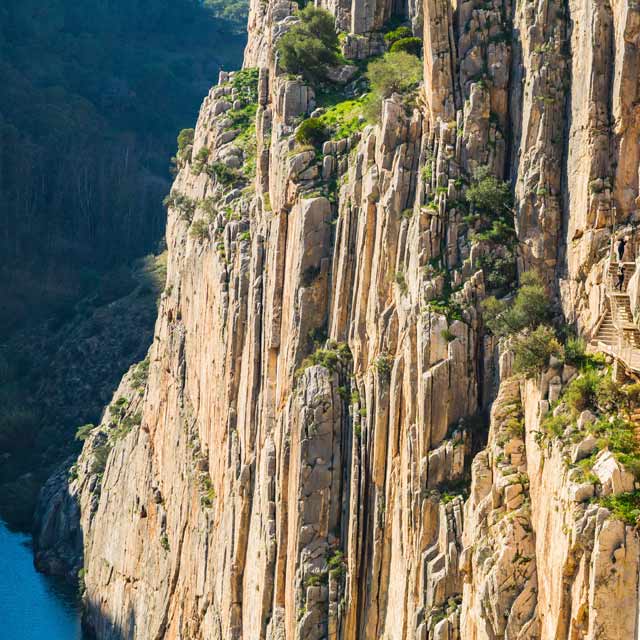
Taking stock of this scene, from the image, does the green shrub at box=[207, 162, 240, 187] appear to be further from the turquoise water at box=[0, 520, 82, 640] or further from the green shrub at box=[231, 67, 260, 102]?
the turquoise water at box=[0, 520, 82, 640]

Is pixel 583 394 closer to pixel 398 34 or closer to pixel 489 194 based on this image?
pixel 489 194

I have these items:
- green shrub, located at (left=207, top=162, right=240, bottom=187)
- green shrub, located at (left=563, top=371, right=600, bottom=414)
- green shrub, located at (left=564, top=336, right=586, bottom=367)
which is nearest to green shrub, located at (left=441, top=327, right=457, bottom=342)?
green shrub, located at (left=564, top=336, right=586, bottom=367)

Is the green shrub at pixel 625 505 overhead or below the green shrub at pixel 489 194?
below

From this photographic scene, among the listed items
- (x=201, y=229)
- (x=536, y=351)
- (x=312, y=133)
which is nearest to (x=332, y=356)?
(x=312, y=133)

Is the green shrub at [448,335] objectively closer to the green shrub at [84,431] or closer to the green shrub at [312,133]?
the green shrub at [312,133]

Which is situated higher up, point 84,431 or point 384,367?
point 384,367

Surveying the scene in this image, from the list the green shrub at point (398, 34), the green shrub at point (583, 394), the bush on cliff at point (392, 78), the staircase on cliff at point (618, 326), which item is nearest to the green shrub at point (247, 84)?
the green shrub at point (398, 34)
